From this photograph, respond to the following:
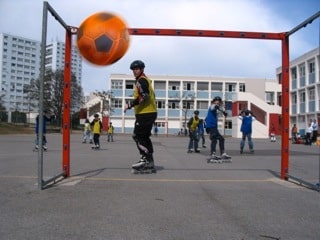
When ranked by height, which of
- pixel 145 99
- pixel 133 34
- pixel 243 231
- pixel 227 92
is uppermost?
pixel 227 92

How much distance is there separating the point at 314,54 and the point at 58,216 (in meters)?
49.6

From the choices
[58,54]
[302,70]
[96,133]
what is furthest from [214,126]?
[302,70]

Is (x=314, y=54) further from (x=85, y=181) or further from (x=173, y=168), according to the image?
(x=85, y=181)

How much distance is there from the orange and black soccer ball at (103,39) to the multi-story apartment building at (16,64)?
72.4ft

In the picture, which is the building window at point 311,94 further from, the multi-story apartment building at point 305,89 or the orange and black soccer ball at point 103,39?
the orange and black soccer ball at point 103,39

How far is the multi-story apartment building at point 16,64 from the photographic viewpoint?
4259 cm

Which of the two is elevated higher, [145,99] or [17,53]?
[17,53]

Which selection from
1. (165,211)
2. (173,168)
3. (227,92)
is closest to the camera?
(165,211)

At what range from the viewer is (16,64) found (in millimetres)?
57031

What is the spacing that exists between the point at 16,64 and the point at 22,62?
4.04 metres

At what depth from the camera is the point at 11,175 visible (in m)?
8.02

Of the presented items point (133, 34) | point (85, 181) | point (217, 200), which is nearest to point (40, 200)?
point (85, 181)

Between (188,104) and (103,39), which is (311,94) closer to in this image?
Answer: (188,104)

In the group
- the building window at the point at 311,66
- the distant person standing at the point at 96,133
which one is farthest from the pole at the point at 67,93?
the building window at the point at 311,66
